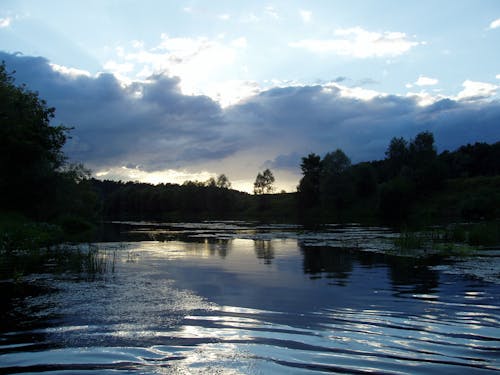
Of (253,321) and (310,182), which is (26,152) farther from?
(310,182)

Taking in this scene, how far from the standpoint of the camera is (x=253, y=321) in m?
11.1

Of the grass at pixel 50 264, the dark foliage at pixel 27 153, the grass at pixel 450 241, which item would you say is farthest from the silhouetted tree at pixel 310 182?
the grass at pixel 50 264

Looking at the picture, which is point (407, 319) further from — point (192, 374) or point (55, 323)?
point (55, 323)

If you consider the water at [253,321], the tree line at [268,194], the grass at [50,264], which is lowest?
the water at [253,321]

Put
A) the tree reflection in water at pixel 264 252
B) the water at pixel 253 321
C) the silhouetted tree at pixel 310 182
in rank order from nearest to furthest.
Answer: the water at pixel 253 321 → the tree reflection in water at pixel 264 252 → the silhouetted tree at pixel 310 182

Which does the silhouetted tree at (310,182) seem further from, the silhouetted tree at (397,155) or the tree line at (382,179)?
the silhouetted tree at (397,155)

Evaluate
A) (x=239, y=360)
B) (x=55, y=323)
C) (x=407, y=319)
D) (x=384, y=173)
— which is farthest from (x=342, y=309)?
(x=384, y=173)

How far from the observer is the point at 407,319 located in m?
11.2

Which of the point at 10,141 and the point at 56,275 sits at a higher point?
the point at 10,141

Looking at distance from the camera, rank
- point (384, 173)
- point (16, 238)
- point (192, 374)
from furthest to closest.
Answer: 1. point (384, 173)
2. point (16, 238)
3. point (192, 374)

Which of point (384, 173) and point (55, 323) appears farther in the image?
point (384, 173)

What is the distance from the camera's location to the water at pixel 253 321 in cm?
794

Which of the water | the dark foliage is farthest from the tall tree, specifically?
the water

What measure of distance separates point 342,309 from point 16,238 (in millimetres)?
21756
